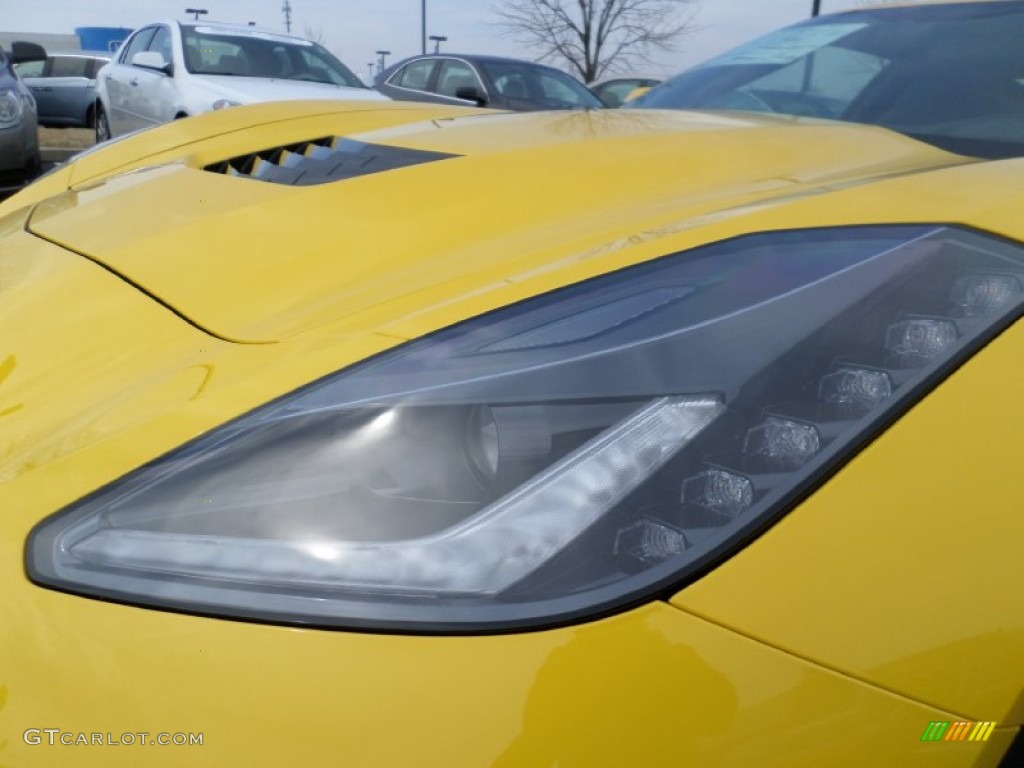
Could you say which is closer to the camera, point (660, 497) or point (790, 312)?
point (660, 497)

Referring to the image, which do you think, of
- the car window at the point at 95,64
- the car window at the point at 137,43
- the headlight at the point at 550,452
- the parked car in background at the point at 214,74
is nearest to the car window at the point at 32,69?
the car window at the point at 95,64

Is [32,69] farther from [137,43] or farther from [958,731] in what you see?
[958,731]

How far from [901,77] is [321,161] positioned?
4.71 ft

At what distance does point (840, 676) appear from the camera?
0.77 meters

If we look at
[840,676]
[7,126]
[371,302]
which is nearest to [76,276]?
[371,302]

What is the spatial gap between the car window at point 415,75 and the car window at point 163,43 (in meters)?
2.38

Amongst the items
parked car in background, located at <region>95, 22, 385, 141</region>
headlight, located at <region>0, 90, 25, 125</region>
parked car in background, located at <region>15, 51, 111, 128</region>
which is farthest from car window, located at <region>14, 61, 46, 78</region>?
headlight, located at <region>0, 90, 25, 125</region>

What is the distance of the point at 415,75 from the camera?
9359 mm

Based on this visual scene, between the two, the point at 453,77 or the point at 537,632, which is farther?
the point at 453,77

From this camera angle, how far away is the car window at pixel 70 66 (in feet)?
45.4

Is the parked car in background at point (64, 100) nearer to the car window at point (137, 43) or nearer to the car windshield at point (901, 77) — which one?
the car window at point (137, 43)

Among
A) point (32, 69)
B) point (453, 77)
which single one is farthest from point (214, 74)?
point (32, 69)

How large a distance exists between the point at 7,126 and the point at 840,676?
6.08 meters

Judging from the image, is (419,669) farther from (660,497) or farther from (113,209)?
(113,209)
